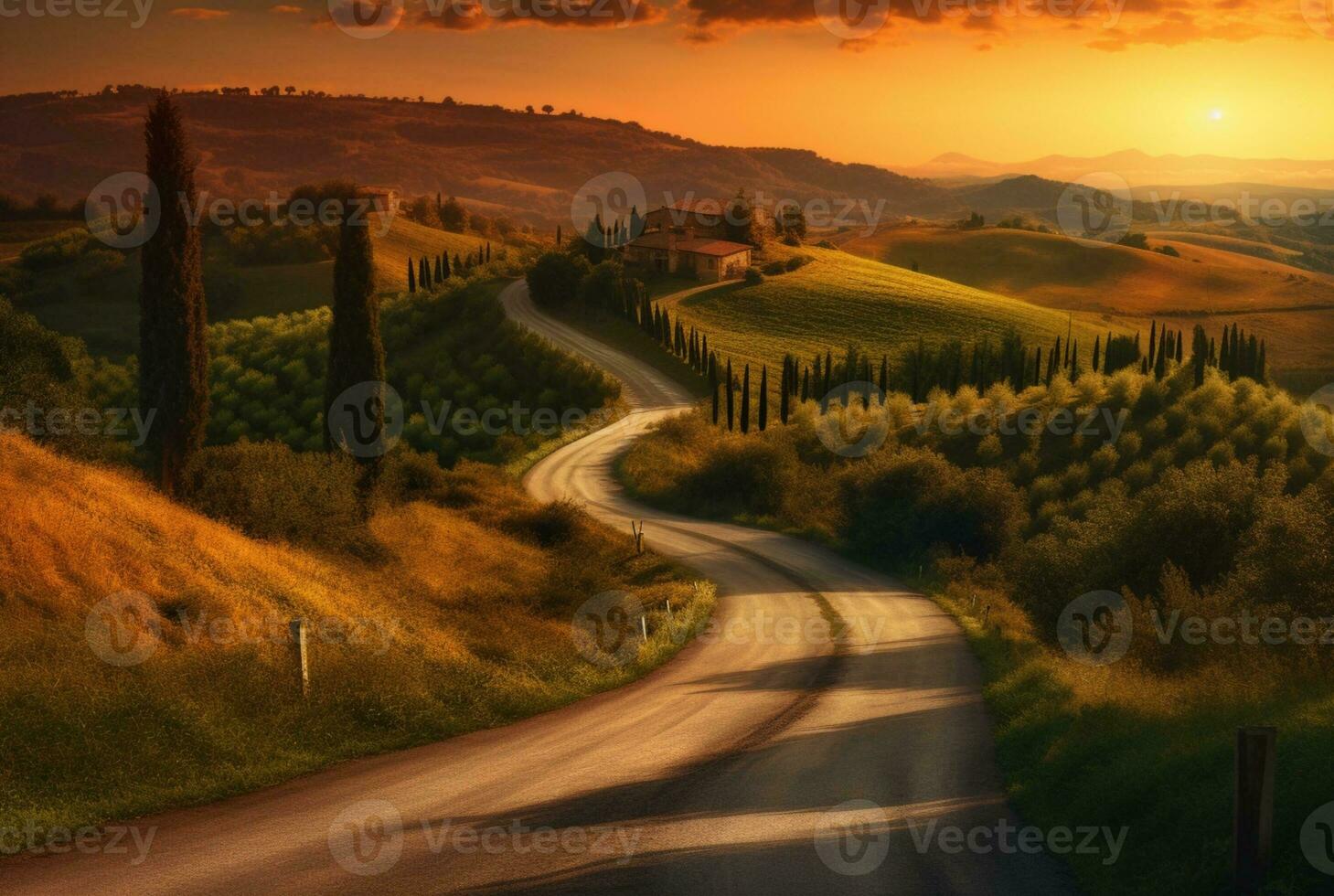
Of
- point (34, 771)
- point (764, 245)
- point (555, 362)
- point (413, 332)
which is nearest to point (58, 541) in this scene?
point (34, 771)

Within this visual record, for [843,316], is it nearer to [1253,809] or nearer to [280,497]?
[280,497]

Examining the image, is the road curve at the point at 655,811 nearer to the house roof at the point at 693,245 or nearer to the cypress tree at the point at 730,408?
the cypress tree at the point at 730,408

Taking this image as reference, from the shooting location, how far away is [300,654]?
16.0 metres

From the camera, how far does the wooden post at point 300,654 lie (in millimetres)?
16016

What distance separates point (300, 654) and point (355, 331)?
27480mm

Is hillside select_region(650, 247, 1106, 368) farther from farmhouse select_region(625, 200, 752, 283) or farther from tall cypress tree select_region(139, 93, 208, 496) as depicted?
tall cypress tree select_region(139, 93, 208, 496)

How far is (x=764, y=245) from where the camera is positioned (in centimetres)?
13112

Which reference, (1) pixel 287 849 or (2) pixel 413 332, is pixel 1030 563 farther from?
(2) pixel 413 332

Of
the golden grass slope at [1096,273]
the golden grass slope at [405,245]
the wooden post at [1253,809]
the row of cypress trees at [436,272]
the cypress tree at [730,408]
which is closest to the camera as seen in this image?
the wooden post at [1253,809]

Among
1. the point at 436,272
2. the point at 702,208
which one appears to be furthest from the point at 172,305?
the point at 702,208

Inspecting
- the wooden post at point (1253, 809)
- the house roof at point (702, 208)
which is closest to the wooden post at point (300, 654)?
the wooden post at point (1253, 809)

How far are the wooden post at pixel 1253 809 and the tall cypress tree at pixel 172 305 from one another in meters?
28.7

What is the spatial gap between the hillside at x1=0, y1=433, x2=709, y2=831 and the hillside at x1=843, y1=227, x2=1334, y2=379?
124323 millimetres

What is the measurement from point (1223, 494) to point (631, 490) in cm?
3883
